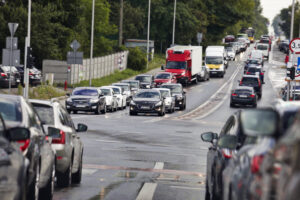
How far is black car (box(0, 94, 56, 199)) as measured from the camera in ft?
33.7

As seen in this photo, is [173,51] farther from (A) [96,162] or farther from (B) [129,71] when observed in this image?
(A) [96,162]

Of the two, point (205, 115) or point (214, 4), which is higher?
point (214, 4)

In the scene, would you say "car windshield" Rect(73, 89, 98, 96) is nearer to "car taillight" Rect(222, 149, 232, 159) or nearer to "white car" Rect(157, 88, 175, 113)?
"white car" Rect(157, 88, 175, 113)

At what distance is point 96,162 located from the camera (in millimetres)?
18531

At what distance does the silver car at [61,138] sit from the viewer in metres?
13.4

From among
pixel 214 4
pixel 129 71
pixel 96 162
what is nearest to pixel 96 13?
pixel 129 71

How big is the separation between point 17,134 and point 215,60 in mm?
83405

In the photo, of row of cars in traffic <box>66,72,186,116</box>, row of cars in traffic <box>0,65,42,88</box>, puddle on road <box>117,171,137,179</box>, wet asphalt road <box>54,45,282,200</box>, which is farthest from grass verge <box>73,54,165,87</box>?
puddle on road <box>117,171,137,179</box>

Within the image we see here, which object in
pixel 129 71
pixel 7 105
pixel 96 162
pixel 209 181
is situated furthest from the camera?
pixel 129 71

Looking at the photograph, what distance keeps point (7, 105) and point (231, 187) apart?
3.65 m

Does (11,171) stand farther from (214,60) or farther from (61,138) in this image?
(214,60)

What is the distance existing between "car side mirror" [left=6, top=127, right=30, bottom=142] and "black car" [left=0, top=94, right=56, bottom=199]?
0.53 metres

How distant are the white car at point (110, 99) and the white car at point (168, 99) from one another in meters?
2.76

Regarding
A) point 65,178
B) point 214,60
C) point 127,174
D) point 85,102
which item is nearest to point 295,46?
point 85,102
